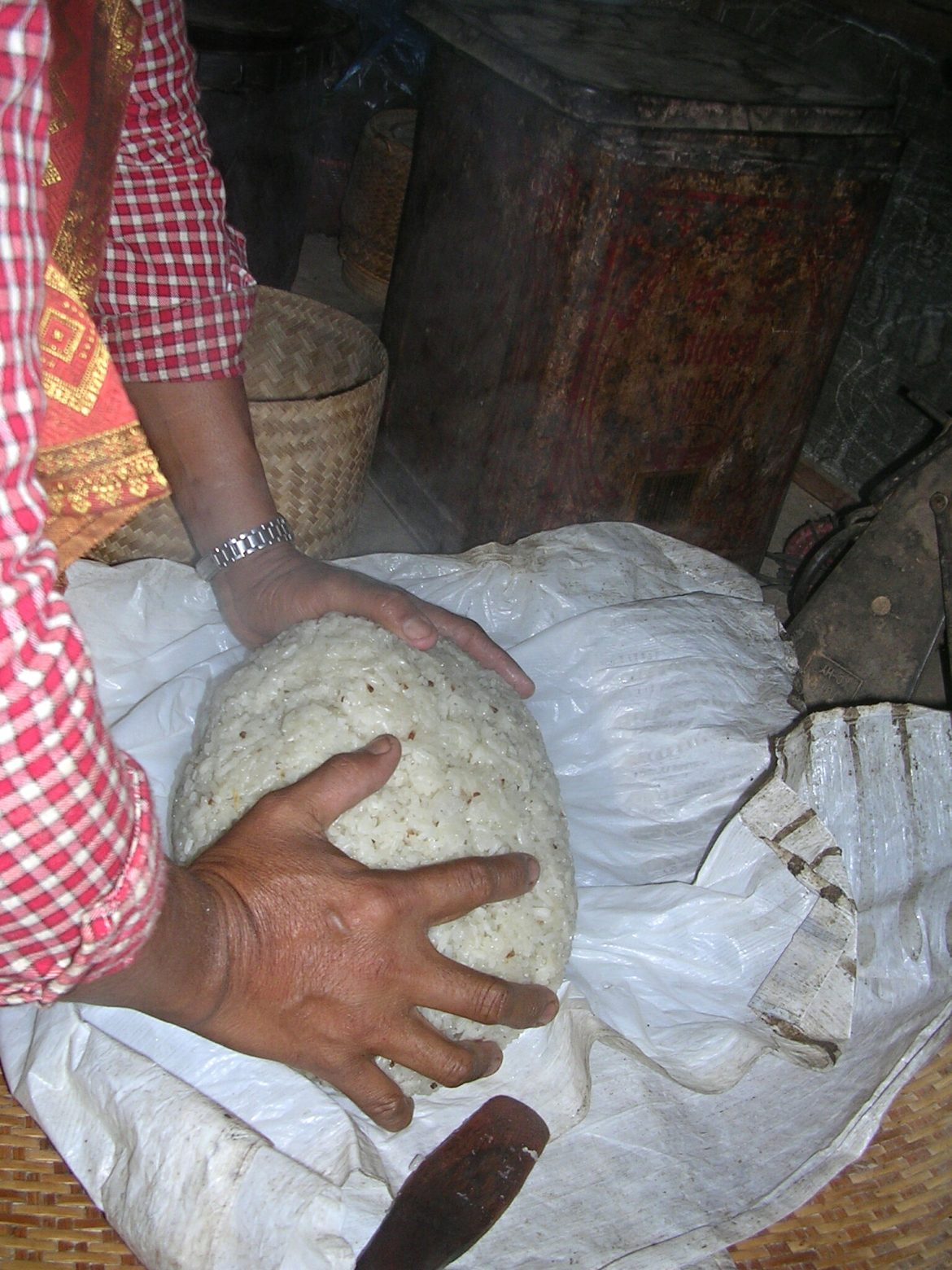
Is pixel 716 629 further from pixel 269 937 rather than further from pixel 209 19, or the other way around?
pixel 209 19

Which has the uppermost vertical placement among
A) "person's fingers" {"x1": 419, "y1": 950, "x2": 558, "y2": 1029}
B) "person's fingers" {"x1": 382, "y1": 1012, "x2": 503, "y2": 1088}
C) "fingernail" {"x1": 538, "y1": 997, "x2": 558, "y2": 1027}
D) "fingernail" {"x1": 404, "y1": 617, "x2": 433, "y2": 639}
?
"fingernail" {"x1": 404, "y1": 617, "x2": 433, "y2": 639}

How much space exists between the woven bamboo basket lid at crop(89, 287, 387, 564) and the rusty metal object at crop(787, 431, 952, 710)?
3.41 ft

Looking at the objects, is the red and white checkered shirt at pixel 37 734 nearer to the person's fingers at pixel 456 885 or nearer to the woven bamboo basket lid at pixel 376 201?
the person's fingers at pixel 456 885

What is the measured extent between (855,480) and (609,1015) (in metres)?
2.44

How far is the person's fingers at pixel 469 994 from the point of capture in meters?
1.04

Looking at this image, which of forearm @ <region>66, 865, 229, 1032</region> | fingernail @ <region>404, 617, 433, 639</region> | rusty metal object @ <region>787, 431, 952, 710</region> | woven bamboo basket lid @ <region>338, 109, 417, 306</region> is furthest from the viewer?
woven bamboo basket lid @ <region>338, 109, 417, 306</region>

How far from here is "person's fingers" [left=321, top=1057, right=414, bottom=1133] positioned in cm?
105

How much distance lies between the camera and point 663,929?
54.5 inches

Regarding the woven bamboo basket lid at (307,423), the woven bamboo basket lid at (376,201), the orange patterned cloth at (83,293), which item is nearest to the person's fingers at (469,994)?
the orange patterned cloth at (83,293)

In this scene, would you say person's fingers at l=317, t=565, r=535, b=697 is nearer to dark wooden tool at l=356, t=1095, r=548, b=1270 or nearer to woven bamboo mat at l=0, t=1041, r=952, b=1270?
dark wooden tool at l=356, t=1095, r=548, b=1270

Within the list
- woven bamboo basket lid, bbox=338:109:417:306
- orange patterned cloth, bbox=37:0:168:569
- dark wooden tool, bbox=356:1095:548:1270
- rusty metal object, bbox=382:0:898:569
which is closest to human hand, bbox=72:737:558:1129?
dark wooden tool, bbox=356:1095:548:1270

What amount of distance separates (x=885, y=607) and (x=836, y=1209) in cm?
112

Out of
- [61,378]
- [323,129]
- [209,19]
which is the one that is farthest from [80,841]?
[323,129]

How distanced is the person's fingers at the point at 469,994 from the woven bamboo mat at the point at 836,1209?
0.45m
